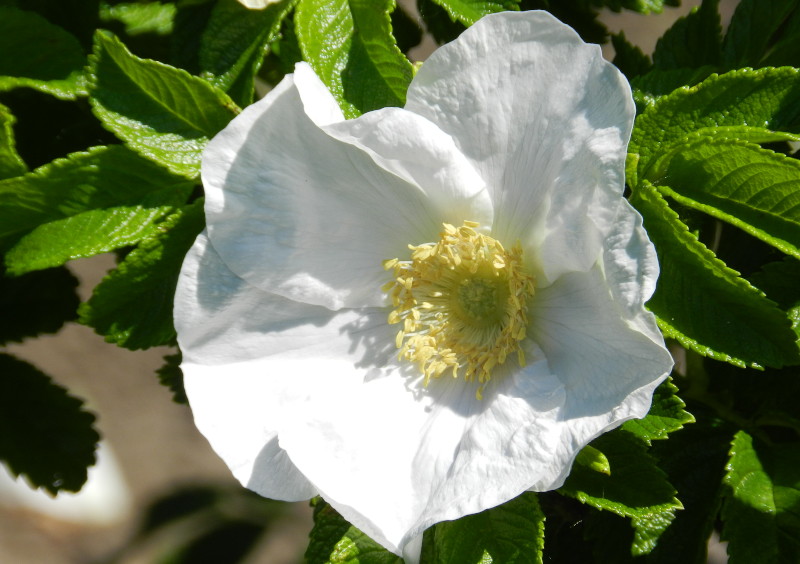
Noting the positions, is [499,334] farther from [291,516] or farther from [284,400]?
[291,516]

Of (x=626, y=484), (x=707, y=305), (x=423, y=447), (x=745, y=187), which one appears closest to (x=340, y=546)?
(x=423, y=447)

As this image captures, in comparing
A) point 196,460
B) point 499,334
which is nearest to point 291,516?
point 196,460

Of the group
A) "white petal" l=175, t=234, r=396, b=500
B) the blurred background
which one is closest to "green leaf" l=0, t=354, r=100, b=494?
"white petal" l=175, t=234, r=396, b=500

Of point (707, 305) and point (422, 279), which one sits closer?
point (707, 305)

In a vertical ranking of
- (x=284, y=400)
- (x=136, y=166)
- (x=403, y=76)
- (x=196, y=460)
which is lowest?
(x=196, y=460)

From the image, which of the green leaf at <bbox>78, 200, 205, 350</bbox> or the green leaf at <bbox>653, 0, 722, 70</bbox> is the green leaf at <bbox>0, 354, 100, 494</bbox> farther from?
the green leaf at <bbox>653, 0, 722, 70</bbox>

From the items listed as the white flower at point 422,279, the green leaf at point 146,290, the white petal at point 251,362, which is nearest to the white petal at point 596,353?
the white flower at point 422,279

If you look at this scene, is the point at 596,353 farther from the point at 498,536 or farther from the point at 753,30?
the point at 753,30

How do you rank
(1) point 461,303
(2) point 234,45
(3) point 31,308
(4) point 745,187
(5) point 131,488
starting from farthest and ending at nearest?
(5) point 131,488 < (3) point 31,308 < (1) point 461,303 < (2) point 234,45 < (4) point 745,187
